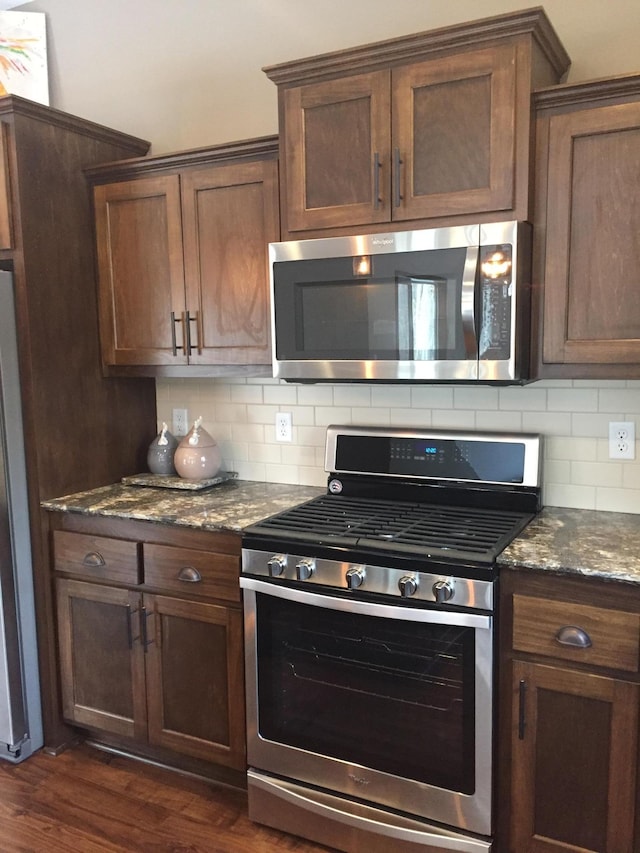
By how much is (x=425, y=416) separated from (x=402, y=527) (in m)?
0.57

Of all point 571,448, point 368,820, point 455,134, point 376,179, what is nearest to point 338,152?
point 376,179

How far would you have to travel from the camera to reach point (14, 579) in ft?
8.35

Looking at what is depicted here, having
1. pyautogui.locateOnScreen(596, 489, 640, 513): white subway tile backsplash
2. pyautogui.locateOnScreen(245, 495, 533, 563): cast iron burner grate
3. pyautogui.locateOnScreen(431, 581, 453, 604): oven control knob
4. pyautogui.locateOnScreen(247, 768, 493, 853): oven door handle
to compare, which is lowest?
pyautogui.locateOnScreen(247, 768, 493, 853): oven door handle

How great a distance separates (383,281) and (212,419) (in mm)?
1150

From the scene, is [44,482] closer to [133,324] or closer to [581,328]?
[133,324]

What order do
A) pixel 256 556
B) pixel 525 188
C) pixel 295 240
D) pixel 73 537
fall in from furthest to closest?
pixel 73 537, pixel 295 240, pixel 256 556, pixel 525 188

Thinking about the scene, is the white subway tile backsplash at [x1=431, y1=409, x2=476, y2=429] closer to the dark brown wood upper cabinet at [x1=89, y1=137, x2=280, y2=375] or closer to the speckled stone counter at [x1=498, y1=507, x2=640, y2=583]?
the speckled stone counter at [x1=498, y1=507, x2=640, y2=583]

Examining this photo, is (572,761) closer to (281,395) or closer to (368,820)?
(368,820)

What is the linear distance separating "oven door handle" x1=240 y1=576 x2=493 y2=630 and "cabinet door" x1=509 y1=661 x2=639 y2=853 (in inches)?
6.8

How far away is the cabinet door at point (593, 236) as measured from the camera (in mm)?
1927

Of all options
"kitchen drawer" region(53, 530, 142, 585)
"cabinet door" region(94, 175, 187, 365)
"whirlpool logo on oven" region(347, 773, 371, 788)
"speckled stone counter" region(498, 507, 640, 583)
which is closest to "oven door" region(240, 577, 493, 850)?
"whirlpool logo on oven" region(347, 773, 371, 788)

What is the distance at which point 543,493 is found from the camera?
A: 2.39m

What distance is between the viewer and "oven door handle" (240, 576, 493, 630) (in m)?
1.83

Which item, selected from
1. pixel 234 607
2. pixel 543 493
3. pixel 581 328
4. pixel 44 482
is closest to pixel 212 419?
pixel 44 482
